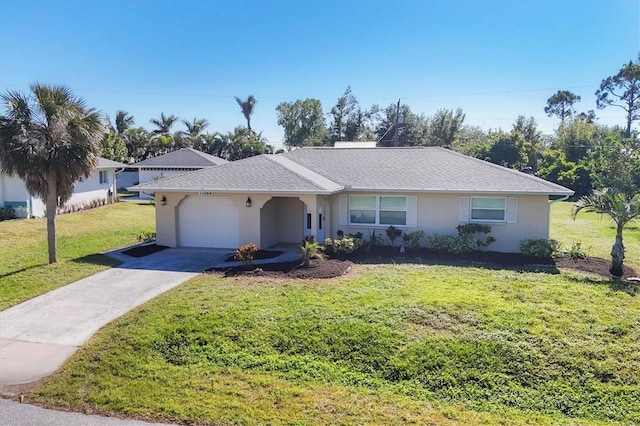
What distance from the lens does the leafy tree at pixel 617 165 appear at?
3080cm

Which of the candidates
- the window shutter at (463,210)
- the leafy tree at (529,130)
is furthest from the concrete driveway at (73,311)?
the leafy tree at (529,130)

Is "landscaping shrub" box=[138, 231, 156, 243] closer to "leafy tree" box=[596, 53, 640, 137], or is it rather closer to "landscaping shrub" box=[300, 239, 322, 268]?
"landscaping shrub" box=[300, 239, 322, 268]

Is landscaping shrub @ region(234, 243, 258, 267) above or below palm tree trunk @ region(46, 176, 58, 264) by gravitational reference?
below

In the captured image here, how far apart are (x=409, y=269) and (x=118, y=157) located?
38.0 m

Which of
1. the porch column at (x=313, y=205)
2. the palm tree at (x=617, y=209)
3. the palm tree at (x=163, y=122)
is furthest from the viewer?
the palm tree at (x=163, y=122)

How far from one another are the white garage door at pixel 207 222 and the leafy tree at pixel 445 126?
41514 mm

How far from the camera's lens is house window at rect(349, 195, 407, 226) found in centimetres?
1673

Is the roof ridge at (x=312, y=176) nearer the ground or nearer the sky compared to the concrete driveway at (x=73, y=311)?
nearer the sky

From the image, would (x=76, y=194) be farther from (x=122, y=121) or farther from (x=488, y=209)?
(x=122, y=121)

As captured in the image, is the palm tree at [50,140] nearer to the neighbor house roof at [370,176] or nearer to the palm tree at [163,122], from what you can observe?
→ the neighbor house roof at [370,176]

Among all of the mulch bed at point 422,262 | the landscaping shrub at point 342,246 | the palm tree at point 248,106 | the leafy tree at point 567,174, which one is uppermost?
the palm tree at point 248,106

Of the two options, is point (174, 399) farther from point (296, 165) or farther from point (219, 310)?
point (296, 165)

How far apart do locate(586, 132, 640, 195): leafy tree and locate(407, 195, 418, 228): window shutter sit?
2175cm

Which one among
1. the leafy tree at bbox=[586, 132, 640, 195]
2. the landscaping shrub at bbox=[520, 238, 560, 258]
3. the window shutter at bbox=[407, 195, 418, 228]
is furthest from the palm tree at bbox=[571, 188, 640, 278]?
the leafy tree at bbox=[586, 132, 640, 195]
